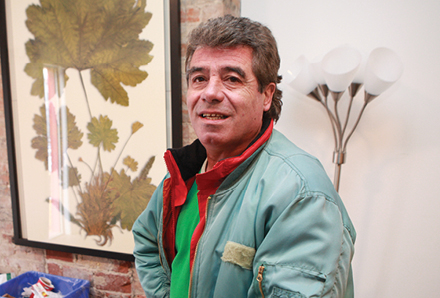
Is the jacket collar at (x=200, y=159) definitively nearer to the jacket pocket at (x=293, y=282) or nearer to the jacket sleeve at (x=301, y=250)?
the jacket sleeve at (x=301, y=250)

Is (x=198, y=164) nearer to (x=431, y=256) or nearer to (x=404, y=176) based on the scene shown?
(x=404, y=176)

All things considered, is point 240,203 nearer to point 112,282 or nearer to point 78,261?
point 112,282

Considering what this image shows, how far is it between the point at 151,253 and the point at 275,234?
654mm

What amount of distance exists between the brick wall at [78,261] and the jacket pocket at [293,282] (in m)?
1.02

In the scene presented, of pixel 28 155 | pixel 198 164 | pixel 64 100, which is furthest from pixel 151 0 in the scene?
pixel 28 155

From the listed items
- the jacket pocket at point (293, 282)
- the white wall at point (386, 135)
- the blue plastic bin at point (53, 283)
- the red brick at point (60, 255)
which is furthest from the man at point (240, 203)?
the red brick at point (60, 255)

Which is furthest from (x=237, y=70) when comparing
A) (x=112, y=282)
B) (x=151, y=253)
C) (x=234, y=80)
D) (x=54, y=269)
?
(x=54, y=269)

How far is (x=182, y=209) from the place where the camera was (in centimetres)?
104

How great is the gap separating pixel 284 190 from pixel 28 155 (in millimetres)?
1753

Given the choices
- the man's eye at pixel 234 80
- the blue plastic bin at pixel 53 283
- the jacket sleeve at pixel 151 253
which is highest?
the man's eye at pixel 234 80

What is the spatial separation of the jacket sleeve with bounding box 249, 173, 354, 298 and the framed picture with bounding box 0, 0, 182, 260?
3.16 feet

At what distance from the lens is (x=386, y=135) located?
1519mm

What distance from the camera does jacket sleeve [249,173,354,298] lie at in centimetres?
65

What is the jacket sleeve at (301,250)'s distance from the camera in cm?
65
